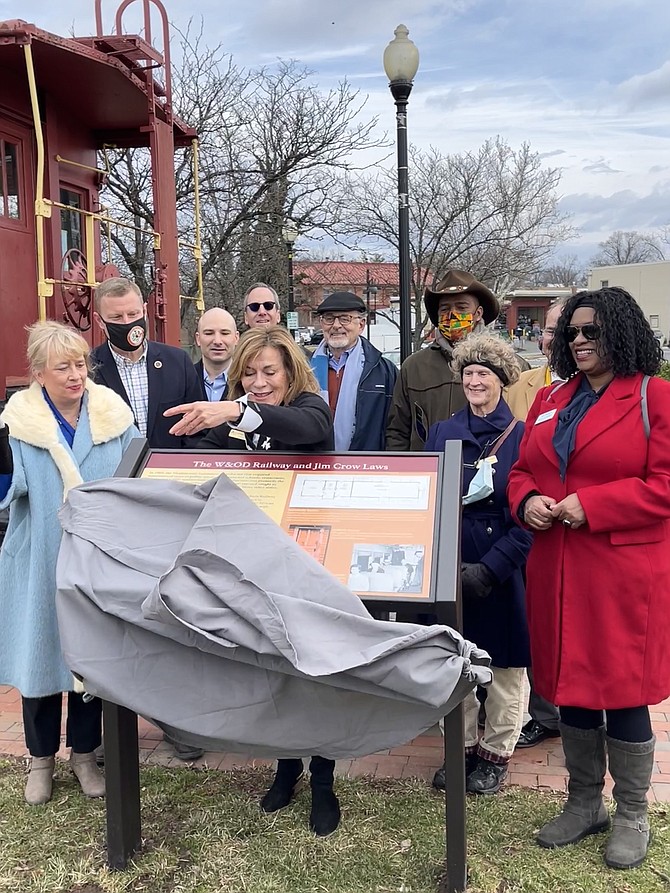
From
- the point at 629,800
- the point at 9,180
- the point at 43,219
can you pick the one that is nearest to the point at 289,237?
the point at 43,219

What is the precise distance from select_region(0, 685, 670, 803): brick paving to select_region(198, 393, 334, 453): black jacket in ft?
4.62

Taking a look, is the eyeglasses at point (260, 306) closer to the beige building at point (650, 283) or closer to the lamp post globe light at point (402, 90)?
the lamp post globe light at point (402, 90)

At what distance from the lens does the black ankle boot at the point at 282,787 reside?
129 inches

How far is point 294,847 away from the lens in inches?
118

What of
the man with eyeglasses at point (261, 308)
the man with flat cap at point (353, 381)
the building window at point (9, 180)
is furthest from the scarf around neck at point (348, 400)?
the building window at point (9, 180)

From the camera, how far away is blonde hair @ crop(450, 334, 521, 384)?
333cm

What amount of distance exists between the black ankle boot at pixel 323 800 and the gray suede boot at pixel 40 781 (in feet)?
3.75

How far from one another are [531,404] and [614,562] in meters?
1.46

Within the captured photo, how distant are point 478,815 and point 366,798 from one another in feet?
1.54

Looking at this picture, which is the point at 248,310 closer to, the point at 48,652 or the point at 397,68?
the point at 48,652

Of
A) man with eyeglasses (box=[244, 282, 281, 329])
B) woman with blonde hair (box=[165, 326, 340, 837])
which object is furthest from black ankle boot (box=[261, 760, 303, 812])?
man with eyeglasses (box=[244, 282, 281, 329])

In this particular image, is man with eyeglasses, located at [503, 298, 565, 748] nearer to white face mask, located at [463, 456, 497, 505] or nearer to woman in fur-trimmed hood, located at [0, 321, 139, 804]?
white face mask, located at [463, 456, 497, 505]

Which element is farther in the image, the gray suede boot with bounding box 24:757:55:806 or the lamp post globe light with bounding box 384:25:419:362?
the lamp post globe light with bounding box 384:25:419:362

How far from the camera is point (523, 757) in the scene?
3.71 meters
